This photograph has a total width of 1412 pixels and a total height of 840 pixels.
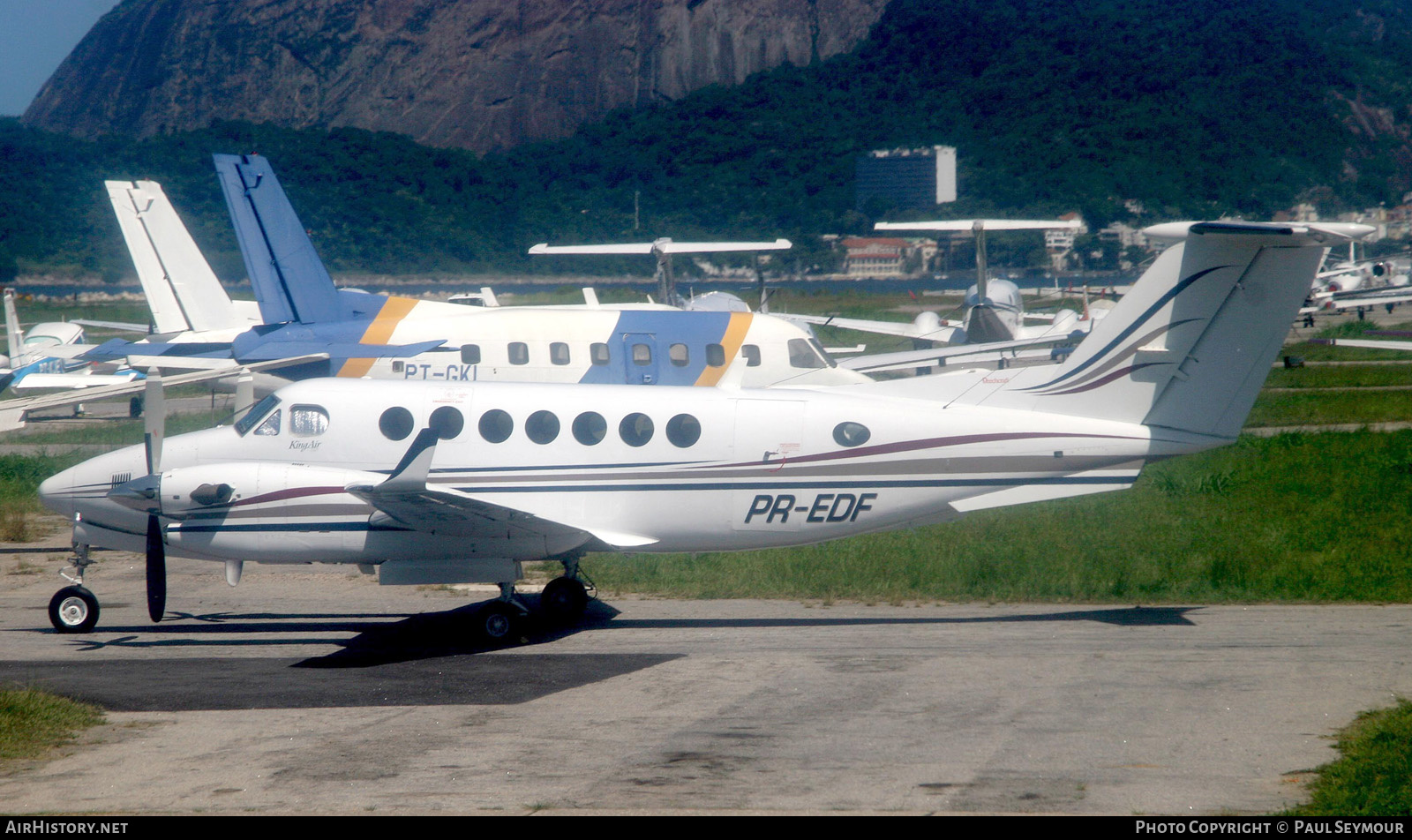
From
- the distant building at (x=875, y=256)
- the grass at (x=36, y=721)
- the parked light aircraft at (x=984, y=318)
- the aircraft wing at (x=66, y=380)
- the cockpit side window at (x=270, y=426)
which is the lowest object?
the grass at (x=36, y=721)

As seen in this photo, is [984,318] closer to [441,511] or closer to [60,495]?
[441,511]

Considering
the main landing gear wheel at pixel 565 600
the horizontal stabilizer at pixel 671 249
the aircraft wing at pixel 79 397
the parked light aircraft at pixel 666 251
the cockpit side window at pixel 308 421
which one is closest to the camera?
the cockpit side window at pixel 308 421

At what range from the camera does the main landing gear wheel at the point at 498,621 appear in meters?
11.8

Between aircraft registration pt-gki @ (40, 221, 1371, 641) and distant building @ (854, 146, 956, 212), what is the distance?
45144mm

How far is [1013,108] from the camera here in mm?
65250

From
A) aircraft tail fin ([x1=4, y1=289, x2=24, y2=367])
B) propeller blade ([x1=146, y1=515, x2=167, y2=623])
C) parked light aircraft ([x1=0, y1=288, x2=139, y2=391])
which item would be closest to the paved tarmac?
propeller blade ([x1=146, y1=515, x2=167, y2=623])

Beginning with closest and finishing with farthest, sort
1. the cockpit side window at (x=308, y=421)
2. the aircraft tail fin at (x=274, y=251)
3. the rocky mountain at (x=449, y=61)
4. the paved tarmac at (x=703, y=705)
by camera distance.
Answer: the paved tarmac at (x=703, y=705) → the cockpit side window at (x=308, y=421) → the aircraft tail fin at (x=274, y=251) → the rocky mountain at (x=449, y=61)

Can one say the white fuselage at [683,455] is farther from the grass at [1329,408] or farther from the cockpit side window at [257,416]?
the grass at [1329,408]

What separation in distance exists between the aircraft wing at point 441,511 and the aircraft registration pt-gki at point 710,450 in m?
0.05

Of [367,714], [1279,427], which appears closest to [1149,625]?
[367,714]

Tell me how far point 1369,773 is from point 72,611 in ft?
37.1

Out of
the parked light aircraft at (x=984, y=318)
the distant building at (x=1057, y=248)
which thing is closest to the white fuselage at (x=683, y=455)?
the parked light aircraft at (x=984, y=318)

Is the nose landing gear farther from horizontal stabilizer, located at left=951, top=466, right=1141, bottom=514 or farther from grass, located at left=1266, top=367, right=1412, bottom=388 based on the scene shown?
grass, located at left=1266, top=367, right=1412, bottom=388

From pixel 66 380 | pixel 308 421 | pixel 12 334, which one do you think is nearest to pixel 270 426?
pixel 308 421
